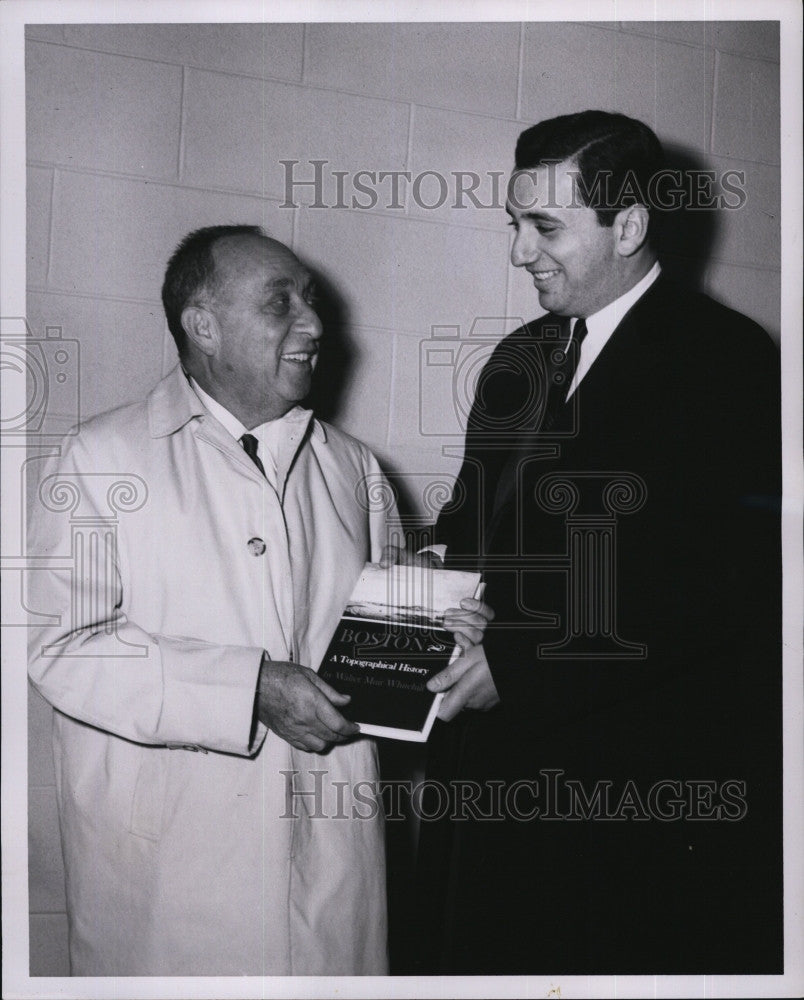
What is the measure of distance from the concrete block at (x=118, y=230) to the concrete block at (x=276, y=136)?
0.07m

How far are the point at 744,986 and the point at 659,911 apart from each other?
0.19m

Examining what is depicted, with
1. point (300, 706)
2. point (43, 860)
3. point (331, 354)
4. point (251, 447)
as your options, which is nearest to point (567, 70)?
point (331, 354)

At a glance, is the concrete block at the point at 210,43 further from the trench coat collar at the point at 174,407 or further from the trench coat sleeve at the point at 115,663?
the trench coat sleeve at the point at 115,663

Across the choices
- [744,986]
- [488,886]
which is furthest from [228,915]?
[744,986]

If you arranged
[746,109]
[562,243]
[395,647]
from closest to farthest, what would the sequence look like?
[395,647], [562,243], [746,109]

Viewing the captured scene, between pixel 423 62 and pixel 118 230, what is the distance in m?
0.59

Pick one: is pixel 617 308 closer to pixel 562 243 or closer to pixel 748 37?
pixel 562 243

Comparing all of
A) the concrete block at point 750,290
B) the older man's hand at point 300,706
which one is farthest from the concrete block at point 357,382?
the concrete block at point 750,290

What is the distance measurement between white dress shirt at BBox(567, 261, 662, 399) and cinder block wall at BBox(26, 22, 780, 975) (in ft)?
0.51

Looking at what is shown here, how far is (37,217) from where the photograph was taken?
60.5 inches

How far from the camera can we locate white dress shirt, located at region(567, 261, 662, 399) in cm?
149

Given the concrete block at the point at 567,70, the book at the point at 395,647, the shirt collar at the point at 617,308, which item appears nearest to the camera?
the book at the point at 395,647

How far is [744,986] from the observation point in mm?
1524

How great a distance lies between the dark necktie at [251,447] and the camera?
1.50m
